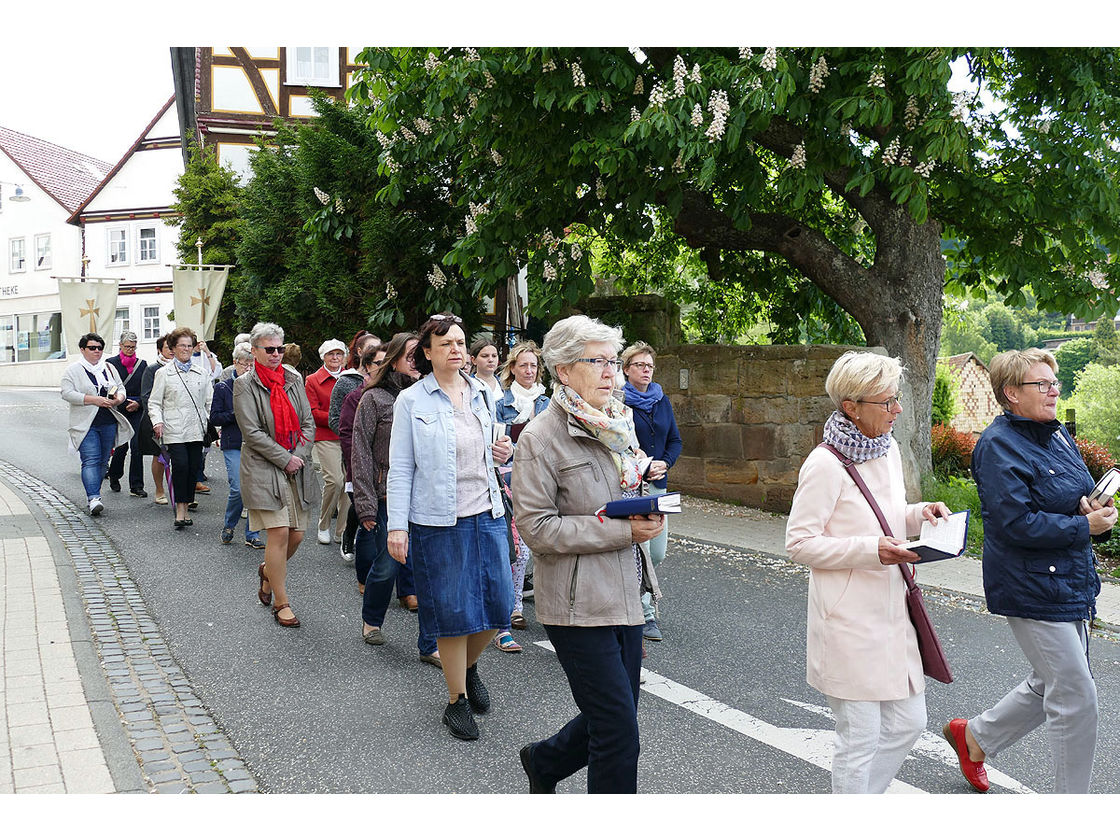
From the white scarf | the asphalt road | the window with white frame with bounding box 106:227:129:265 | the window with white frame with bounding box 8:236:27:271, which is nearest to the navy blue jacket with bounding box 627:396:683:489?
the white scarf

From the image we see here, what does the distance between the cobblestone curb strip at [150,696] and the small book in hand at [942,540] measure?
2.73 meters

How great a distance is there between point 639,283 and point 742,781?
42.4 feet

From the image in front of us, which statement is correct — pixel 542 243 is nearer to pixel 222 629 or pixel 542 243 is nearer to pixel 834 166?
pixel 834 166

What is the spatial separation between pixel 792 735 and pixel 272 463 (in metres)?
3.64

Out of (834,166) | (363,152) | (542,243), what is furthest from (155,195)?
(834,166)

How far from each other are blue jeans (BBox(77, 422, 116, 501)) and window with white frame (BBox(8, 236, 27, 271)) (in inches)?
1535

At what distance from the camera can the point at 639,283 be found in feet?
53.9

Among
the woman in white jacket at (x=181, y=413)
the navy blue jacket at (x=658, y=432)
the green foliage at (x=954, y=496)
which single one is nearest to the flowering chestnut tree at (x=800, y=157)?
the green foliage at (x=954, y=496)

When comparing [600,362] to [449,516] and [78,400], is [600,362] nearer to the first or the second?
[449,516]

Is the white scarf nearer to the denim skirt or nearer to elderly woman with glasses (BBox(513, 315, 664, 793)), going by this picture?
the denim skirt

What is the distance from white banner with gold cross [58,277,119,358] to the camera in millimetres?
19047

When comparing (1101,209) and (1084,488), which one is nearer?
(1084,488)

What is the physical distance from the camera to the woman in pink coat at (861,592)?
3195mm

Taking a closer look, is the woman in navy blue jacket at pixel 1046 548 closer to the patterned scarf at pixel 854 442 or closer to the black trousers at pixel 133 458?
the patterned scarf at pixel 854 442
